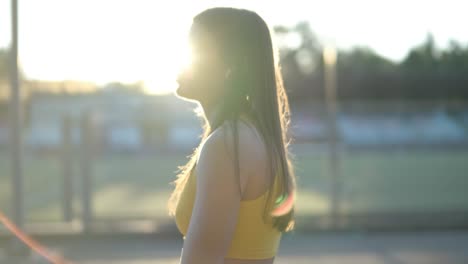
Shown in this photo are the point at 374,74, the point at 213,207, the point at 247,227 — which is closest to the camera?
the point at 213,207

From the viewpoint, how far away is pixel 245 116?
79.0 inches

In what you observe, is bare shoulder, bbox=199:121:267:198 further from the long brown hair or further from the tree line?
the tree line

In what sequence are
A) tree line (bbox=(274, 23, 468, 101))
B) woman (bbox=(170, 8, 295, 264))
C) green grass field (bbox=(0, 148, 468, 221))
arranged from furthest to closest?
tree line (bbox=(274, 23, 468, 101)) → green grass field (bbox=(0, 148, 468, 221)) → woman (bbox=(170, 8, 295, 264))

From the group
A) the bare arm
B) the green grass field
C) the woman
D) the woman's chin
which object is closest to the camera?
the bare arm

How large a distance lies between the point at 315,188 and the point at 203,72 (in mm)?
14322

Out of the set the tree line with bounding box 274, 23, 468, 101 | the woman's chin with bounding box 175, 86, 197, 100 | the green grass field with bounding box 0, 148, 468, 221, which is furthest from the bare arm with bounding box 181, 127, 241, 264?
the tree line with bounding box 274, 23, 468, 101

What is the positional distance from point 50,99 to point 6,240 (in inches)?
533

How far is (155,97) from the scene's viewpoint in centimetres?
1630

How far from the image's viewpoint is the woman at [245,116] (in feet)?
6.36

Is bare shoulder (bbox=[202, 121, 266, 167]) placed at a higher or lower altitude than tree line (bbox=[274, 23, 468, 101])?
higher

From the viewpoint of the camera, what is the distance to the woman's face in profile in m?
2.01

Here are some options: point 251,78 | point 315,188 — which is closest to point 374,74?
point 315,188

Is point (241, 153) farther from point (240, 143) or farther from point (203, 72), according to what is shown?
point (203, 72)

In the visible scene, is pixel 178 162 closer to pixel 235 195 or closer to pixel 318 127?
pixel 318 127
